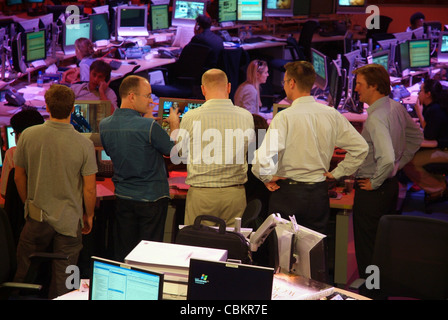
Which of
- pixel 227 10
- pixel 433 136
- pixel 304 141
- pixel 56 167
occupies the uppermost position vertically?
pixel 227 10

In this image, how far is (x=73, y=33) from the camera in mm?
7379

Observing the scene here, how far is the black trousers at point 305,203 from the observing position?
147 inches

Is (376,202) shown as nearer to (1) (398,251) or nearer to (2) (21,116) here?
(1) (398,251)

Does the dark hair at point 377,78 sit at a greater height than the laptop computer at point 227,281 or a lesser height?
greater

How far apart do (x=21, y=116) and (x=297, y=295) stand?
7.31 ft

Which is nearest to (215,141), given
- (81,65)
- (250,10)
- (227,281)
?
(227,281)

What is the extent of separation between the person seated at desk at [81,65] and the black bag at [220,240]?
3.85m

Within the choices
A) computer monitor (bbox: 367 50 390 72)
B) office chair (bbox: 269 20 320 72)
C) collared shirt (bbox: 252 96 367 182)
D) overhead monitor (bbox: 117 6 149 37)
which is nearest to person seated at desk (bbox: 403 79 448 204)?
computer monitor (bbox: 367 50 390 72)

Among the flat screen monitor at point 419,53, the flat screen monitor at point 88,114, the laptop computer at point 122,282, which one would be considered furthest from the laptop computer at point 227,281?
the flat screen monitor at point 419,53

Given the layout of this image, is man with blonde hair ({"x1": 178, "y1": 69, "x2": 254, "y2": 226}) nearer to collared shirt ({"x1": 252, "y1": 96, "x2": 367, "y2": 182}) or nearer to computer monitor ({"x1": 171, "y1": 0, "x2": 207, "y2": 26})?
collared shirt ({"x1": 252, "y1": 96, "x2": 367, "y2": 182})

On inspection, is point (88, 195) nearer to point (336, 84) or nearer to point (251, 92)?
A: point (251, 92)

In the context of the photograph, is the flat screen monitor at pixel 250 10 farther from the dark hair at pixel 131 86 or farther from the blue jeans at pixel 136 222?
the blue jeans at pixel 136 222

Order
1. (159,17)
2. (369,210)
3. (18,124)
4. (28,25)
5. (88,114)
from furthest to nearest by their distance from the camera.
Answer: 1. (159,17)
2. (28,25)
3. (88,114)
4. (369,210)
5. (18,124)

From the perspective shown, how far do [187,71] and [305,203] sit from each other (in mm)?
4540
